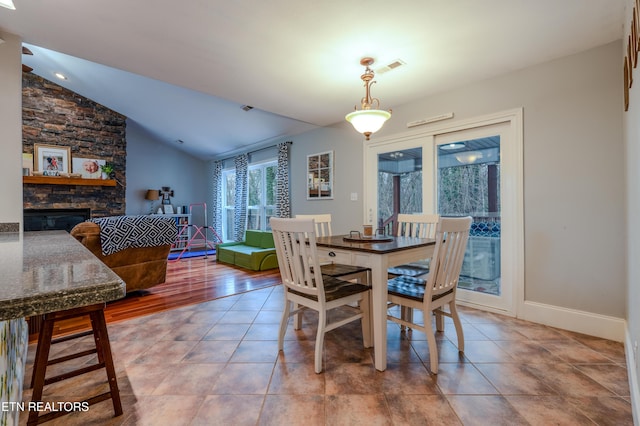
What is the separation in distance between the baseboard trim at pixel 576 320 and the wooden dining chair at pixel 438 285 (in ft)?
3.65

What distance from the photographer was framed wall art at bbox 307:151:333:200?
4.69m

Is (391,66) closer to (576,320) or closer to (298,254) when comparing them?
(298,254)

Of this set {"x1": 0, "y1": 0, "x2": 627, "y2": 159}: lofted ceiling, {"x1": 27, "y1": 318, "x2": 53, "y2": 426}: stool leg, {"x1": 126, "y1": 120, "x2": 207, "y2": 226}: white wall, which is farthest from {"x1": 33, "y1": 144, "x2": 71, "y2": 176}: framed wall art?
{"x1": 27, "y1": 318, "x2": 53, "y2": 426}: stool leg

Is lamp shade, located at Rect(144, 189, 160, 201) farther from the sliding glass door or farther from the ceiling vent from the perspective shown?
the ceiling vent

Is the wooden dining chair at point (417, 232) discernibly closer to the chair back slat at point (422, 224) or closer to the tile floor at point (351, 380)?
the chair back slat at point (422, 224)

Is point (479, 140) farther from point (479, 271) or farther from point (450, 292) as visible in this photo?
point (450, 292)

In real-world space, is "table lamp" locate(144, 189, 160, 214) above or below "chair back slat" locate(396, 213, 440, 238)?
above

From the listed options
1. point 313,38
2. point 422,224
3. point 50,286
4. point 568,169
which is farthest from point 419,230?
point 50,286

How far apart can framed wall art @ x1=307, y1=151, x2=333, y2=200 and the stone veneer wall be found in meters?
4.75

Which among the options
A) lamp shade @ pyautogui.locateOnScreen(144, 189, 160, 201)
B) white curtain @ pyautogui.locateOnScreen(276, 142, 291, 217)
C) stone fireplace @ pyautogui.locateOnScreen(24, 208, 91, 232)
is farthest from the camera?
lamp shade @ pyautogui.locateOnScreen(144, 189, 160, 201)

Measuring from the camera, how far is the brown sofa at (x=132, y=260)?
3.15m

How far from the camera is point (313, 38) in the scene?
2.27 meters

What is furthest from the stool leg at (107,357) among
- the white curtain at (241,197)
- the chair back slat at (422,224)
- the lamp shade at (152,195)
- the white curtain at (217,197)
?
the white curtain at (217,197)

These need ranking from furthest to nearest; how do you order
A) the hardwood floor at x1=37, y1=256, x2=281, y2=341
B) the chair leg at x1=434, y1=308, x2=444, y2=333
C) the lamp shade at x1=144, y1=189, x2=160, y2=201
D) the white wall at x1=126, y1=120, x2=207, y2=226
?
1. the lamp shade at x1=144, y1=189, x2=160, y2=201
2. the white wall at x1=126, y1=120, x2=207, y2=226
3. the hardwood floor at x1=37, y1=256, x2=281, y2=341
4. the chair leg at x1=434, y1=308, x2=444, y2=333
